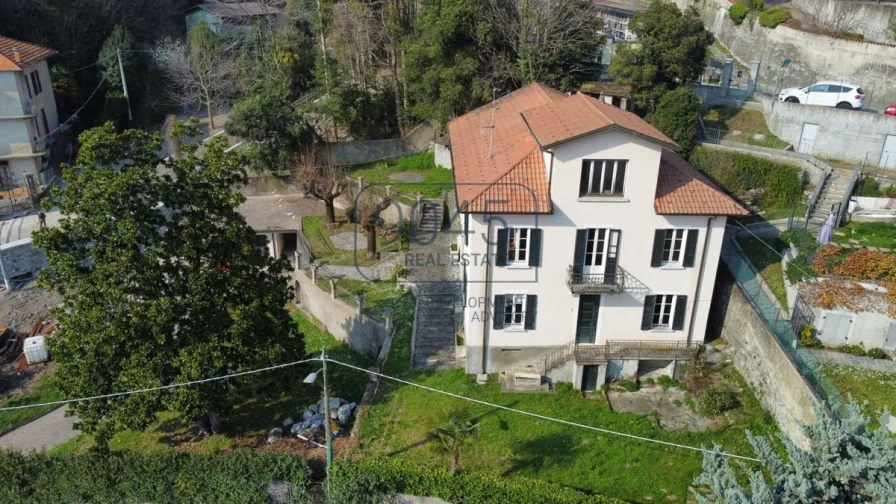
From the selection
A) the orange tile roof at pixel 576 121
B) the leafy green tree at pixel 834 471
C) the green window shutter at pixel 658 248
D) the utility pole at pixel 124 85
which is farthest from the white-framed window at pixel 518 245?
the utility pole at pixel 124 85

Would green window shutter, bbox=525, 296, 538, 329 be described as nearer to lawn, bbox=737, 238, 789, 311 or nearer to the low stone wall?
the low stone wall

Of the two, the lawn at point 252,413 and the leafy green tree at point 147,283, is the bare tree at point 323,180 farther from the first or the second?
the leafy green tree at point 147,283

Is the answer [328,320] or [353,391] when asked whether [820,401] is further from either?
[328,320]

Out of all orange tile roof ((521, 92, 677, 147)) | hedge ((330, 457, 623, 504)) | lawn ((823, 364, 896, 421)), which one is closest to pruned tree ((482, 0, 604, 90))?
orange tile roof ((521, 92, 677, 147))

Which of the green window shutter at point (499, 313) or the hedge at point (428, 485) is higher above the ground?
the green window shutter at point (499, 313)

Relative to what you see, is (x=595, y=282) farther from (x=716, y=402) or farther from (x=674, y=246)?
(x=716, y=402)

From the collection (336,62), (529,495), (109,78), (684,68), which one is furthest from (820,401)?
(109,78)
